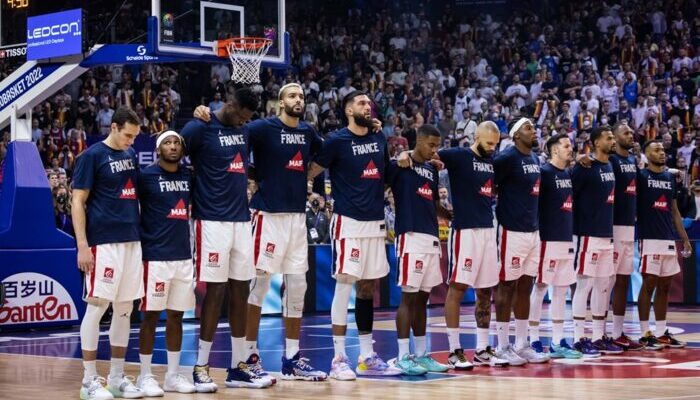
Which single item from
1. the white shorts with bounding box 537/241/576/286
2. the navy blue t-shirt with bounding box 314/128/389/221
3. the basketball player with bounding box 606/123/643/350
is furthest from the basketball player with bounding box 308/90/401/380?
the basketball player with bounding box 606/123/643/350

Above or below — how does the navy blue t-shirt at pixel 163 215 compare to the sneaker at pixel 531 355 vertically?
above

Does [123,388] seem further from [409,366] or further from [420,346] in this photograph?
[420,346]

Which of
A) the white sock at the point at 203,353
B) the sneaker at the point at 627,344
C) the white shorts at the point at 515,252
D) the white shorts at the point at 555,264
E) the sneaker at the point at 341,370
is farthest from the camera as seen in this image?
the sneaker at the point at 627,344

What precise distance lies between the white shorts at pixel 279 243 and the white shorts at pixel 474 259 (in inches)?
72.2

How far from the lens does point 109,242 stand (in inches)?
390

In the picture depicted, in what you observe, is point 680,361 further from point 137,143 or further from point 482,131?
point 137,143

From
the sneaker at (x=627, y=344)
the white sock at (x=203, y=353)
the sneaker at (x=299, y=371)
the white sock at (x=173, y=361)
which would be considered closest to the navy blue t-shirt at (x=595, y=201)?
the sneaker at (x=627, y=344)

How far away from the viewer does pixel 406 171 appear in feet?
38.3

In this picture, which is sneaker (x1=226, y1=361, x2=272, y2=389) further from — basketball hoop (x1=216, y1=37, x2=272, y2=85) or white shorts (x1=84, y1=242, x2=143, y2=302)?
basketball hoop (x1=216, y1=37, x2=272, y2=85)

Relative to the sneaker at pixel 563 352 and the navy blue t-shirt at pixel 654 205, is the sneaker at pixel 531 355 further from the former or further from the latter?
the navy blue t-shirt at pixel 654 205

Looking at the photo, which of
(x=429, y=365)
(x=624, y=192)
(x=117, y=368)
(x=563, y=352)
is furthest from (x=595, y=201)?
(x=117, y=368)

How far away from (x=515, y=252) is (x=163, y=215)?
4113mm

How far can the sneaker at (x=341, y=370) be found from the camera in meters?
10.9

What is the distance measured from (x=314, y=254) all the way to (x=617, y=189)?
24.0 ft
